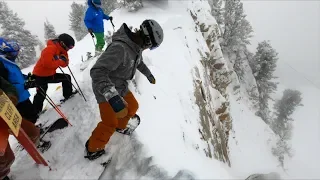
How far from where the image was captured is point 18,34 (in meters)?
30.1

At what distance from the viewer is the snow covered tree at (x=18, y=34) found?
96.9 feet

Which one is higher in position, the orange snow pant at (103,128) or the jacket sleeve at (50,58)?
the jacket sleeve at (50,58)

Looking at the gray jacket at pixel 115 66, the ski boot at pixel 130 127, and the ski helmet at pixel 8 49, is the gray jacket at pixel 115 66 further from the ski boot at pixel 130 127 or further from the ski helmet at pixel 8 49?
the ski helmet at pixel 8 49

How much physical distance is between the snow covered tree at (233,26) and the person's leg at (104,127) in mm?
32905

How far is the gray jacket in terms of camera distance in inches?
159

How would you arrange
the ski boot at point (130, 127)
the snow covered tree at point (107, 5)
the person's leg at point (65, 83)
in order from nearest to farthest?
1. the ski boot at point (130, 127)
2. the person's leg at point (65, 83)
3. the snow covered tree at point (107, 5)

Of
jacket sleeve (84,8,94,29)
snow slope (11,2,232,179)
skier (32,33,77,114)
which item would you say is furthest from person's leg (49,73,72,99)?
jacket sleeve (84,8,94,29)

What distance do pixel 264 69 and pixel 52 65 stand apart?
1429 inches

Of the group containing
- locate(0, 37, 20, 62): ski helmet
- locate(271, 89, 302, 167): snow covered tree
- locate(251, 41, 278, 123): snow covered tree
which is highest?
locate(0, 37, 20, 62): ski helmet

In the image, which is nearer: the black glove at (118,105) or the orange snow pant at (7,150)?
the orange snow pant at (7,150)

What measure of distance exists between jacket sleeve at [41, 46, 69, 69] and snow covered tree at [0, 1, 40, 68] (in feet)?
86.0

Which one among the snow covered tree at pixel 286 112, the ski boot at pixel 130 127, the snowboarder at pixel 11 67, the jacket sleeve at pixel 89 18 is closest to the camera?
the snowboarder at pixel 11 67

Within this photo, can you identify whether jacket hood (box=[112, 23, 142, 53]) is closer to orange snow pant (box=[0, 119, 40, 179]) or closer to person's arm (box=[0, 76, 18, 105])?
person's arm (box=[0, 76, 18, 105])

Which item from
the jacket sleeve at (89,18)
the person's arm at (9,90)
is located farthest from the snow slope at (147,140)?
the jacket sleeve at (89,18)
